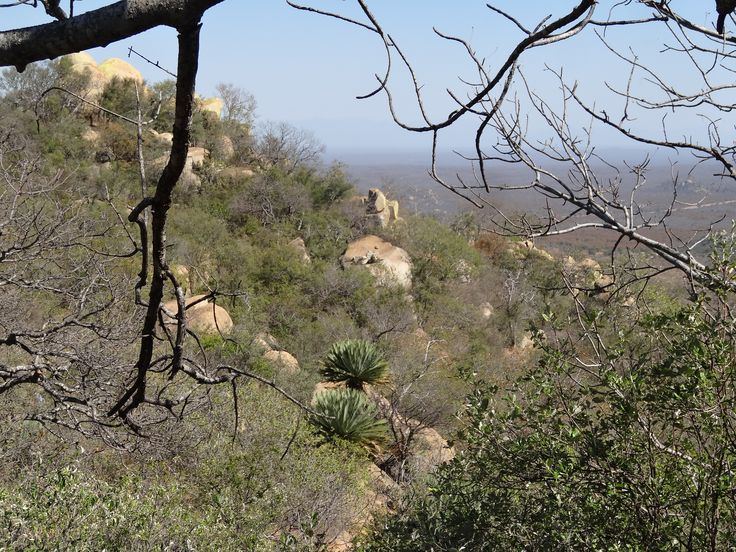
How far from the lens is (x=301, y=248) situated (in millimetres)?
22781

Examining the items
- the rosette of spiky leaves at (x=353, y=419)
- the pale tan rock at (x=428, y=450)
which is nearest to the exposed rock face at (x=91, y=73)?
the rosette of spiky leaves at (x=353, y=419)

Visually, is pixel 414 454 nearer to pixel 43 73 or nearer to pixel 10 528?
pixel 10 528

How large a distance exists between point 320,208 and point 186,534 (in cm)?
2365

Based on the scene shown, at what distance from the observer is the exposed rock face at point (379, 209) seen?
85.9 feet

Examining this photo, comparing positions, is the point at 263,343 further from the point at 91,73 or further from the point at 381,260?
the point at 91,73

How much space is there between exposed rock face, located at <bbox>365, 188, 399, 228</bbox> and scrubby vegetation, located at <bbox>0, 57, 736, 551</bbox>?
4934mm

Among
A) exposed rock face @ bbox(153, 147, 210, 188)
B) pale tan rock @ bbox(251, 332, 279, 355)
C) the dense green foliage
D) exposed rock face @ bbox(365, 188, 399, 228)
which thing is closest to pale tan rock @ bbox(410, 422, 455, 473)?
pale tan rock @ bbox(251, 332, 279, 355)

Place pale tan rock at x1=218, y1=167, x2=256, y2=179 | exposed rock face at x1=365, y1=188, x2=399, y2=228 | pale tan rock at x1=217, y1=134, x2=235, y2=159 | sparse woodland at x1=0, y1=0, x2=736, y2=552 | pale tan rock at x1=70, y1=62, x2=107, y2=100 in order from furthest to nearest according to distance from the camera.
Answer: pale tan rock at x1=217, y1=134, x2=235, y2=159 → pale tan rock at x1=70, y1=62, x2=107, y2=100 → exposed rock face at x1=365, y1=188, x2=399, y2=228 → pale tan rock at x1=218, y1=167, x2=256, y2=179 → sparse woodland at x1=0, y1=0, x2=736, y2=552

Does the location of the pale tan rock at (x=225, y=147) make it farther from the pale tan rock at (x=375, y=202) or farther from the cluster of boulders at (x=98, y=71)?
the pale tan rock at (x=375, y=202)

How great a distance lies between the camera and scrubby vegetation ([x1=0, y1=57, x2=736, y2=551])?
2.60m

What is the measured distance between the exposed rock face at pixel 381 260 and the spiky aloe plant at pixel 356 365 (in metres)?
8.13

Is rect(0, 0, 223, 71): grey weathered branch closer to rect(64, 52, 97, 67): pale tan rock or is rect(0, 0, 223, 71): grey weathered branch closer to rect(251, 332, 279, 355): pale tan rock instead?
rect(251, 332, 279, 355): pale tan rock

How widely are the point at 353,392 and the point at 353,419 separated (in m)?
0.89

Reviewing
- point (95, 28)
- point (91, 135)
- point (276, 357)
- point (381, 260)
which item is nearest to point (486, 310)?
point (381, 260)
